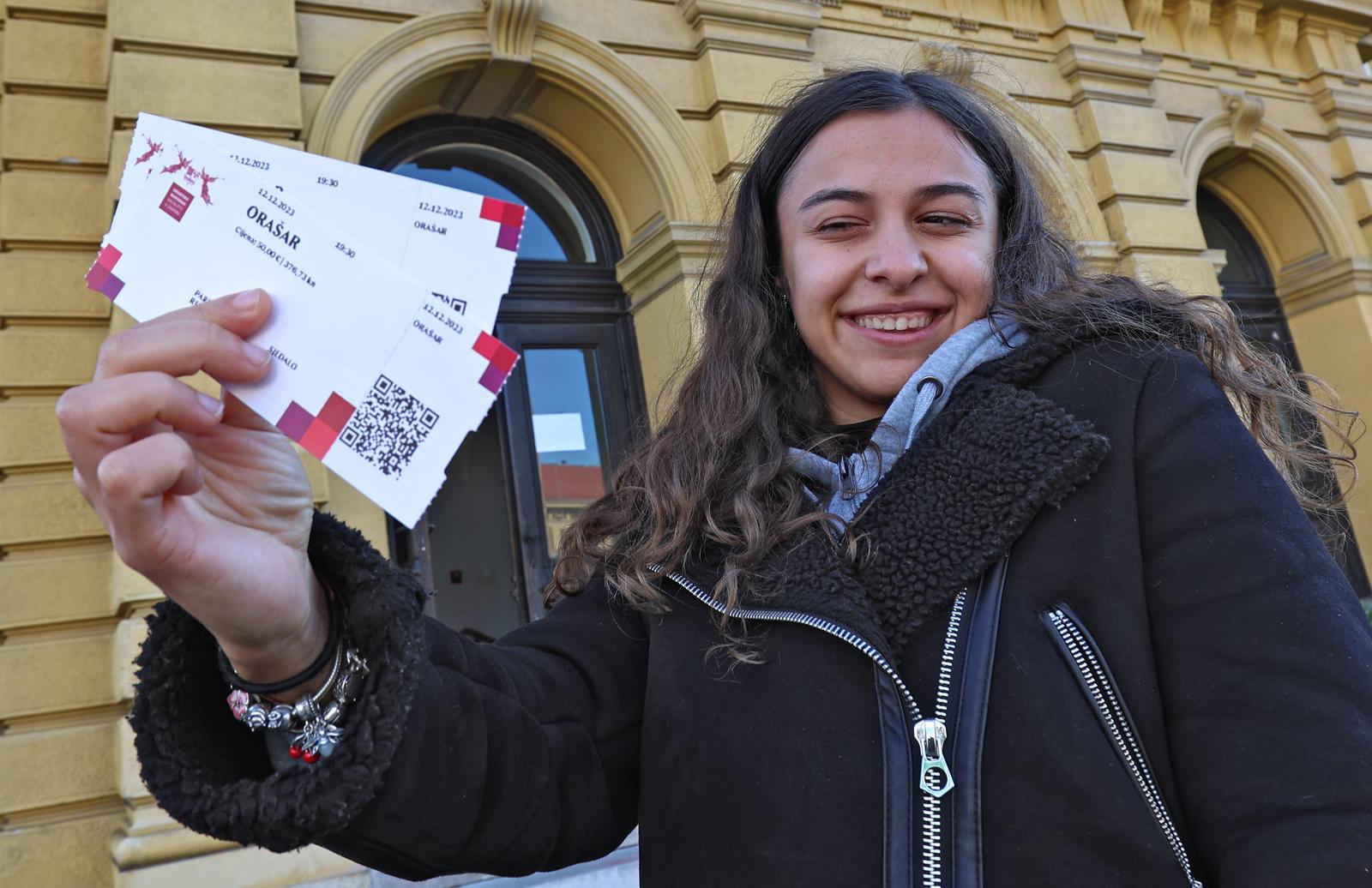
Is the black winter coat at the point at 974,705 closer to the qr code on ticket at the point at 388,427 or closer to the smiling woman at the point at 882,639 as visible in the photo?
the smiling woman at the point at 882,639

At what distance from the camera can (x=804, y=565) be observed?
4.10 feet

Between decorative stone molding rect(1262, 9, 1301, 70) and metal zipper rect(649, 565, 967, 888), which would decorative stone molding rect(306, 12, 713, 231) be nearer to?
metal zipper rect(649, 565, 967, 888)

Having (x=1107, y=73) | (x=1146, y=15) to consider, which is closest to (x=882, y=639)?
(x=1107, y=73)

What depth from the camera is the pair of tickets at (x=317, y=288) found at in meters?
1.02

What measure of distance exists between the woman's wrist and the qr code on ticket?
18 centimetres

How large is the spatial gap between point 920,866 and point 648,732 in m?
0.41

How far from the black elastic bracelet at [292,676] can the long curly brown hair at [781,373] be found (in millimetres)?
418

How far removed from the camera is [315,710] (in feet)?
3.52

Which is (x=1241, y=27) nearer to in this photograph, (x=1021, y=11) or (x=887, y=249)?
(x=1021, y=11)

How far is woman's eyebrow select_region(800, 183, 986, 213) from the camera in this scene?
1483mm

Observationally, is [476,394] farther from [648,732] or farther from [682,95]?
[682,95]

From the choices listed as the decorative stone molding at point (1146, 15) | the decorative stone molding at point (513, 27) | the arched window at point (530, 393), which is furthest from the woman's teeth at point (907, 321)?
the decorative stone molding at point (1146, 15)

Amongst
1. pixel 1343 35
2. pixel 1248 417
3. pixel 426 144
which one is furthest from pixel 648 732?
pixel 1343 35

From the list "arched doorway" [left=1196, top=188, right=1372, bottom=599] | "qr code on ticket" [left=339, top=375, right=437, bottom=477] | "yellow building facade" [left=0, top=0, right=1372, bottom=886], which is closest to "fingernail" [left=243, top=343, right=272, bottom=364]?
"qr code on ticket" [left=339, top=375, right=437, bottom=477]
